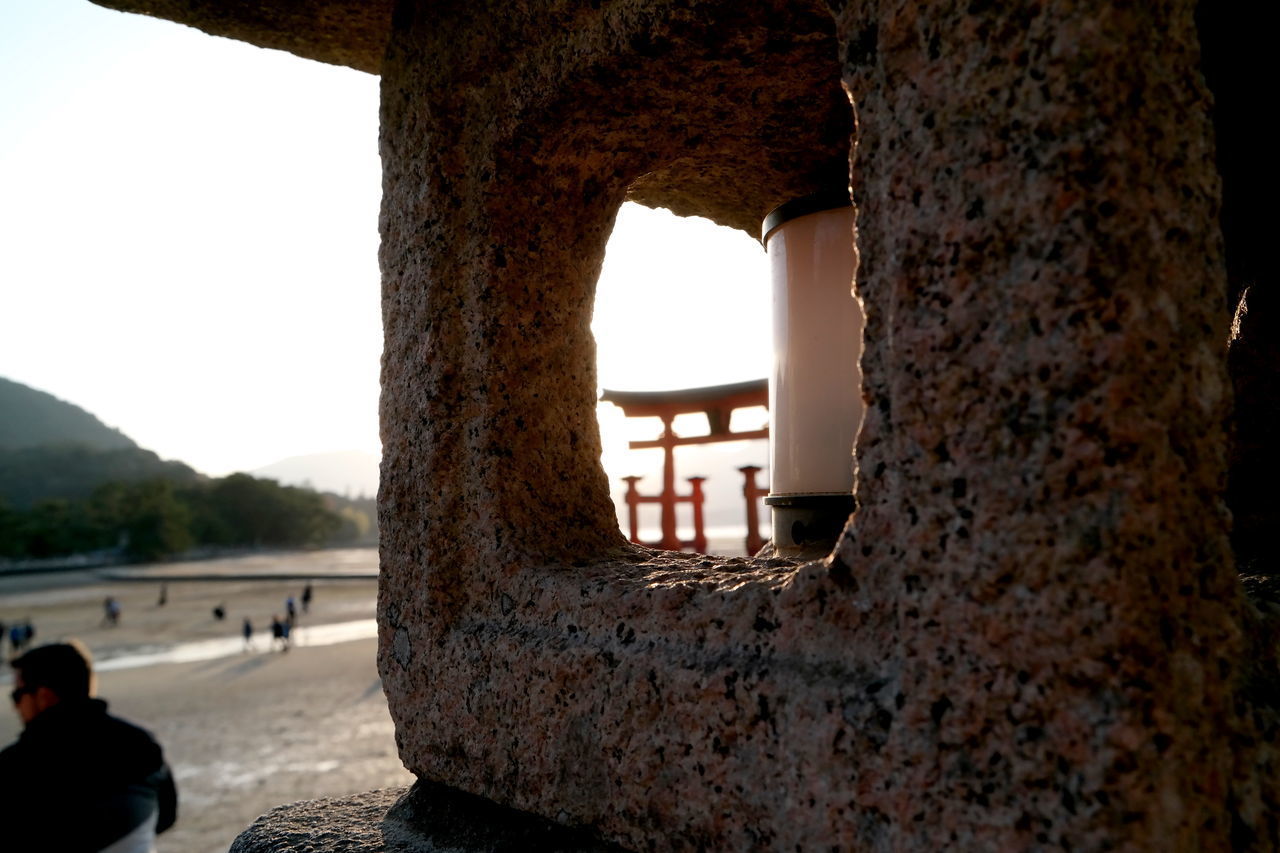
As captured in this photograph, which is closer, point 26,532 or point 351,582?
point 351,582

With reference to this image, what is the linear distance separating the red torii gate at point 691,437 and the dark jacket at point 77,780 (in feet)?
12.7

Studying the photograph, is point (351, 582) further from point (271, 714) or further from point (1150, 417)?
point (1150, 417)

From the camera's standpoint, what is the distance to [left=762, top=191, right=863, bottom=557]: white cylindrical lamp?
1.58 metres

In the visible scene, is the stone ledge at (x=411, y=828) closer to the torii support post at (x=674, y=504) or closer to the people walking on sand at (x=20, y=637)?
the torii support post at (x=674, y=504)

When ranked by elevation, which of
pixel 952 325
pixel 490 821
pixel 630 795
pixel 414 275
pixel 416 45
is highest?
pixel 416 45

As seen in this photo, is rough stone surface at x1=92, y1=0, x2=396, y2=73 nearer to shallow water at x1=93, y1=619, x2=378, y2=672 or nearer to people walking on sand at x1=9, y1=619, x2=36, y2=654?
shallow water at x1=93, y1=619, x2=378, y2=672

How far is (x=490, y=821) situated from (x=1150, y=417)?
118 cm

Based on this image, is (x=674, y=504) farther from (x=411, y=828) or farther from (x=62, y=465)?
(x=62, y=465)

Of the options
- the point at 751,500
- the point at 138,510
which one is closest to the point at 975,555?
the point at 751,500

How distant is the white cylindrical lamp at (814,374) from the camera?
1585 millimetres

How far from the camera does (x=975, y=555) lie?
0.83 meters

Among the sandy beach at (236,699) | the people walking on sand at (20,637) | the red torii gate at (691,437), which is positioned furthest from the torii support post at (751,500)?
the people walking on sand at (20,637)

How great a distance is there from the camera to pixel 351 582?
40188mm

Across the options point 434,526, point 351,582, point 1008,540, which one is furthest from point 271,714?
point 351,582
